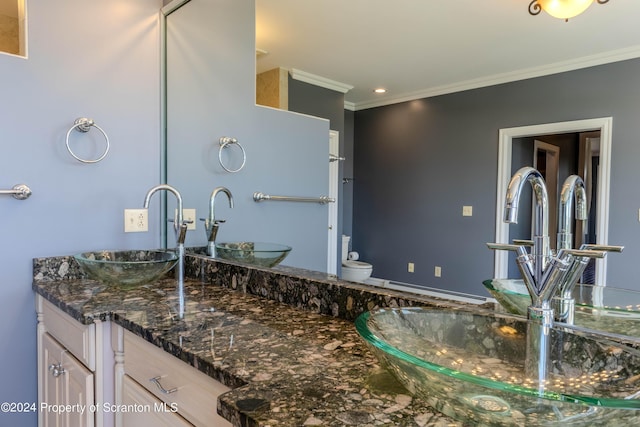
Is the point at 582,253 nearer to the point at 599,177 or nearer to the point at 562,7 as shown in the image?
the point at 599,177

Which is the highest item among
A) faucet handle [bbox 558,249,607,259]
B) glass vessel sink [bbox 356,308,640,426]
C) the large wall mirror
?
the large wall mirror

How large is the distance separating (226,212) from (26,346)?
1.00 meters

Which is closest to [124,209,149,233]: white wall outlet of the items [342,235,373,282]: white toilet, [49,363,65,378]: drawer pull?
[49,363,65,378]: drawer pull

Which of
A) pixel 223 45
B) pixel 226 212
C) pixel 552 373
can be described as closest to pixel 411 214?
pixel 552 373

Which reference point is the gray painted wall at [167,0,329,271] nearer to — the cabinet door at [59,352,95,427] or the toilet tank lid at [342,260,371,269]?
the toilet tank lid at [342,260,371,269]

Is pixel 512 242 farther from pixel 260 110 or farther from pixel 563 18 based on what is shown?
pixel 260 110

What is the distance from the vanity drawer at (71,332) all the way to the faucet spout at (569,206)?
1298 mm

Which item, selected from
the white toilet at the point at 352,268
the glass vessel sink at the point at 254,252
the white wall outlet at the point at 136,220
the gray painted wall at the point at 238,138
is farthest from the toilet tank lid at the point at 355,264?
the white wall outlet at the point at 136,220

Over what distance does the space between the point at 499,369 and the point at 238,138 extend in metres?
1.56

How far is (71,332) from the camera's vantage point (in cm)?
141

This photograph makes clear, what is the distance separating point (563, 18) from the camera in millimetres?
912

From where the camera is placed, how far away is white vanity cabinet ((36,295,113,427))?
1.28m

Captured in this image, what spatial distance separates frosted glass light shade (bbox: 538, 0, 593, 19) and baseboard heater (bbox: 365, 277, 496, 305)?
67 cm

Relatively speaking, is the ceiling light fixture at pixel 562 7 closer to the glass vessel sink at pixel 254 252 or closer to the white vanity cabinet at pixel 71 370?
the glass vessel sink at pixel 254 252
